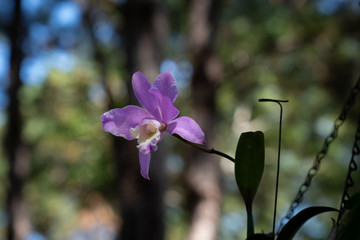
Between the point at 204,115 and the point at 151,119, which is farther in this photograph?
the point at 204,115

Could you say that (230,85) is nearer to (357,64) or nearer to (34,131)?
(357,64)

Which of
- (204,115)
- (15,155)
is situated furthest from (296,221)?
(15,155)

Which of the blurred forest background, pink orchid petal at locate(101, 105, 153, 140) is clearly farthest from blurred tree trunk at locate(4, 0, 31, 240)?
pink orchid petal at locate(101, 105, 153, 140)

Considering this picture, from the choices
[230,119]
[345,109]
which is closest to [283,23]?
[230,119]

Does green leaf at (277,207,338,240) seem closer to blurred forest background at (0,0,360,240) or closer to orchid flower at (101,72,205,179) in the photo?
orchid flower at (101,72,205,179)

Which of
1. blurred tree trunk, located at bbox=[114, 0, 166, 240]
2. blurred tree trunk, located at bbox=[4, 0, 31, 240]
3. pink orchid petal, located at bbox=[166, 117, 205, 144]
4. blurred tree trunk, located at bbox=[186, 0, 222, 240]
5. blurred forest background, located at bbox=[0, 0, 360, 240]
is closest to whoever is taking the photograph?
pink orchid petal, located at bbox=[166, 117, 205, 144]

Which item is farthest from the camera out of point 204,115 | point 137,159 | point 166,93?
point 204,115

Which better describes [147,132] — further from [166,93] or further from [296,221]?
[296,221]
